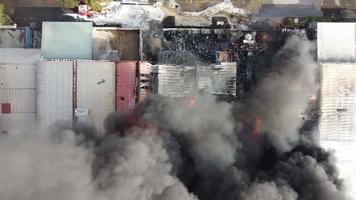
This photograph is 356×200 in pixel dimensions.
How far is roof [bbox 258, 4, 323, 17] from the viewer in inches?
941

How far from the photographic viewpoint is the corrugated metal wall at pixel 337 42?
2164 cm

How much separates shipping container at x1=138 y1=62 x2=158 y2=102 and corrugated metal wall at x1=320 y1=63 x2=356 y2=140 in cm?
725

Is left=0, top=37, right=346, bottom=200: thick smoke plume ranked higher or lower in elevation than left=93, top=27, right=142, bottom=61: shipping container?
lower

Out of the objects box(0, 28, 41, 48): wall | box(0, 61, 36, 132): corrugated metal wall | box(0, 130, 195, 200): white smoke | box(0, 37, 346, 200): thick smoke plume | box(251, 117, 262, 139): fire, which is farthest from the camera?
box(0, 28, 41, 48): wall

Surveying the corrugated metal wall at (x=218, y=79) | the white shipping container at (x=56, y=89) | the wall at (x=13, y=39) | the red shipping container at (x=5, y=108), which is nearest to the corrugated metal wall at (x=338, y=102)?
the corrugated metal wall at (x=218, y=79)

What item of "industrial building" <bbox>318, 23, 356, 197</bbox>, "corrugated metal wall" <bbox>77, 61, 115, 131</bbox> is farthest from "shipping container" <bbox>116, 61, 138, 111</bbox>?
"industrial building" <bbox>318, 23, 356, 197</bbox>

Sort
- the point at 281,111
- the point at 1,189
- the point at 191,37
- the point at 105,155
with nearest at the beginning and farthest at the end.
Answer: the point at 1,189 → the point at 105,155 → the point at 281,111 → the point at 191,37

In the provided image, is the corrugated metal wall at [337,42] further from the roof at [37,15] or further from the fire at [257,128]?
the roof at [37,15]

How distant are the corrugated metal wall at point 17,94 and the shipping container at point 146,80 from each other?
4.76m

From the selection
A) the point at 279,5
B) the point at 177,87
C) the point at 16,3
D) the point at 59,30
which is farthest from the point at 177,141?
the point at 16,3

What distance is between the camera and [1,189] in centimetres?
1389

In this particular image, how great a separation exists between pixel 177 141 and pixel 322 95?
665cm

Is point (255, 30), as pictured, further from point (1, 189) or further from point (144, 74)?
point (1, 189)

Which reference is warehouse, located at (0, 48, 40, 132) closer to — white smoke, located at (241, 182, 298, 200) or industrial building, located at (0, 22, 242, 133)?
industrial building, located at (0, 22, 242, 133)
